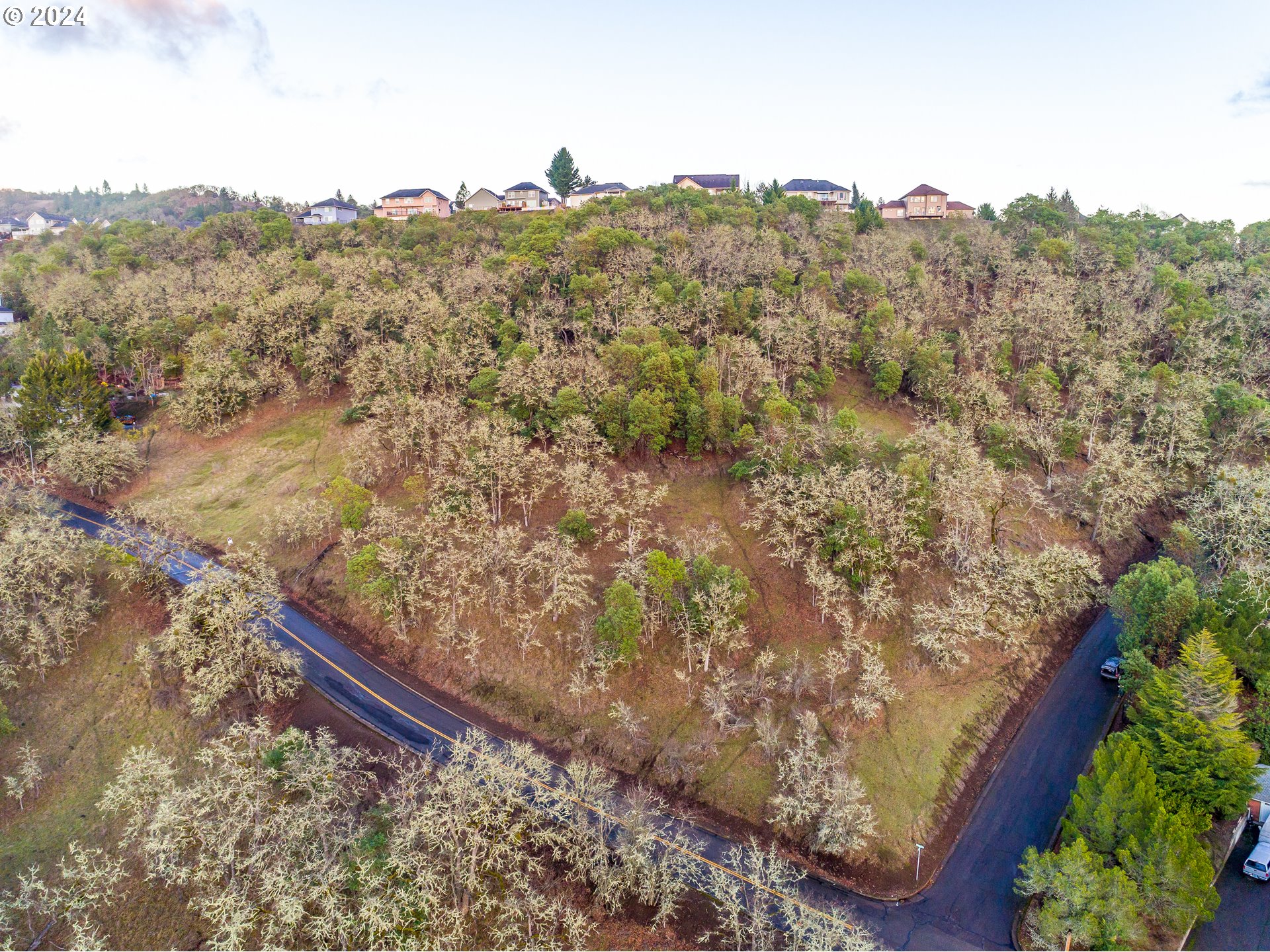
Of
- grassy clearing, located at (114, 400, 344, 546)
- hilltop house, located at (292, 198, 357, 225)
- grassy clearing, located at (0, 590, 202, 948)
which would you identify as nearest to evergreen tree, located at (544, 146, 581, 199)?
hilltop house, located at (292, 198, 357, 225)

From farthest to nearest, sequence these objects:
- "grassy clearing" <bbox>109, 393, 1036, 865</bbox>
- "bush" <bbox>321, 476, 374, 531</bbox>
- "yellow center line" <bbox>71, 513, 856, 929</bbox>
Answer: "bush" <bbox>321, 476, 374, 531</bbox>
"grassy clearing" <bbox>109, 393, 1036, 865</bbox>
"yellow center line" <bbox>71, 513, 856, 929</bbox>

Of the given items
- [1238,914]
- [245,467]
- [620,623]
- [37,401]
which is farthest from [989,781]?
[37,401]

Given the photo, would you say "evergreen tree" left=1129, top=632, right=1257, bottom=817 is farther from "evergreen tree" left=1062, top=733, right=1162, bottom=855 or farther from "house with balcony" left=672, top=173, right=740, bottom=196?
"house with balcony" left=672, top=173, right=740, bottom=196

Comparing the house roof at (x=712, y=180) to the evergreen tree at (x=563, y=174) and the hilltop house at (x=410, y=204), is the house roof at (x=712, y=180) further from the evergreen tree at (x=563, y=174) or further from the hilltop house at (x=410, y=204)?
the hilltop house at (x=410, y=204)

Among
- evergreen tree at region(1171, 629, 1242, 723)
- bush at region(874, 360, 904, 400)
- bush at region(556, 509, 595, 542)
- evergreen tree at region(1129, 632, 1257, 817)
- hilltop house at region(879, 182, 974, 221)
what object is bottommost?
evergreen tree at region(1129, 632, 1257, 817)

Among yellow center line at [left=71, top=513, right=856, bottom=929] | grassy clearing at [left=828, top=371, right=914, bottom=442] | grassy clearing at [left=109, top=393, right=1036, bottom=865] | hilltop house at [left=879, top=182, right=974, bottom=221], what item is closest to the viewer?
yellow center line at [left=71, top=513, right=856, bottom=929]

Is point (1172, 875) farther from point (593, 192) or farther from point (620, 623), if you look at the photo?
point (593, 192)

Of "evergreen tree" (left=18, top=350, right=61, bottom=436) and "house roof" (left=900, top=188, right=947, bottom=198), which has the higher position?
"house roof" (left=900, top=188, right=947, bottom=198)

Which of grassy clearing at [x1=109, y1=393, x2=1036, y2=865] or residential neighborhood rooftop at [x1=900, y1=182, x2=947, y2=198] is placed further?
residential neighborhood rooftop at [x1=900, y1=182, x2=947, y2=198]
